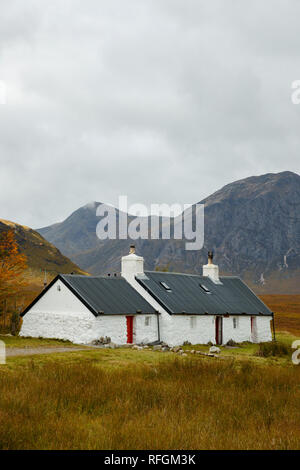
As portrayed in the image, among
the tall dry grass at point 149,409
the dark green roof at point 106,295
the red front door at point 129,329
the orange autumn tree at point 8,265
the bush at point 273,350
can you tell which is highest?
the orange autumn tree at point 8,265

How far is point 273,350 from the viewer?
32.8 meters

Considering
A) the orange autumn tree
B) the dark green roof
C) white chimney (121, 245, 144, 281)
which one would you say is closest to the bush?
the dark green roof

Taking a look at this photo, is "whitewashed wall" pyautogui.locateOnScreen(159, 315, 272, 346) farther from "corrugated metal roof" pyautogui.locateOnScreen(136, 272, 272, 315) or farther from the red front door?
the red front door

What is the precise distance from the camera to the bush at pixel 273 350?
32225 mm

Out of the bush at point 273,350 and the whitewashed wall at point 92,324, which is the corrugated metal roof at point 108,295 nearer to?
the whitewashed wall at point 92,324

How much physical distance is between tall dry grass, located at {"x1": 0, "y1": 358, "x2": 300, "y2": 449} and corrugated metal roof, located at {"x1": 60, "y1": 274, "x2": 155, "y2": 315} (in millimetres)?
15609

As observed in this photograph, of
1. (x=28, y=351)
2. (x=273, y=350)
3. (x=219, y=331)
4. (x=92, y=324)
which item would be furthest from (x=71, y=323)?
(x=219, y=331)

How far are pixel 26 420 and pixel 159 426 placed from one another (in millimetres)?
2666

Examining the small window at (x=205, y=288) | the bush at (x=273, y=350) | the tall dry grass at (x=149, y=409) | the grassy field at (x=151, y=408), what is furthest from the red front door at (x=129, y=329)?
the tall dry grass at (x=149, y=409)

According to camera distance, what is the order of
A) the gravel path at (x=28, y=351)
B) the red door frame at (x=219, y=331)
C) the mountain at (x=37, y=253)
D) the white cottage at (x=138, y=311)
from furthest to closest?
1. the mountain at (x=37, y=253)
2. the red door frame at (x=219, y=331)
3. the white cottage at (x=138, y=311)
4. the gravel path at (x=28, y=351)

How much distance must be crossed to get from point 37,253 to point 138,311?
112979 mm

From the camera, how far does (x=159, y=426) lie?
1062cm
